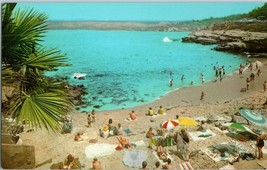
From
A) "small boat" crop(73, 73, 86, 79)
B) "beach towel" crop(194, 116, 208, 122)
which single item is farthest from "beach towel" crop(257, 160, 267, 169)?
"small boat" crop(73, 73, 86, 79)

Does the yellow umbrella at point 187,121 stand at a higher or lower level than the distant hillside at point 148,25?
lower

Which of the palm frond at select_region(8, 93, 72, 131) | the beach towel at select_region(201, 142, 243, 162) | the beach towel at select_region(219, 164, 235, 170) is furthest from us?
the beach towel at select_region(201, 142, 243, 162)

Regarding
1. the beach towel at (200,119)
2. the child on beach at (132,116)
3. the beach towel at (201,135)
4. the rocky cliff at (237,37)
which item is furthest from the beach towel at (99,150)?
the rocky cliff at (237,37)

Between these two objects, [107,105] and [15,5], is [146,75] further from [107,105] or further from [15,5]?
[15,5]

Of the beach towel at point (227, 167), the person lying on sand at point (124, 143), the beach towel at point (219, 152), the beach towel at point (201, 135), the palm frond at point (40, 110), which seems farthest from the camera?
the beach towel at point (201, 135)

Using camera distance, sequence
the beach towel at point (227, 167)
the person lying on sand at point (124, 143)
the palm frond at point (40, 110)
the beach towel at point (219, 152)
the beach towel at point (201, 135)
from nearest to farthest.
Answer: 1. the palm frond at point (40, 110)
2. the beach towel at point (227, 167)
3. the beach towel at point (219, 152)
4. the person lying on sand at point (124, 143)
5. the beach towel at point (201, 135)

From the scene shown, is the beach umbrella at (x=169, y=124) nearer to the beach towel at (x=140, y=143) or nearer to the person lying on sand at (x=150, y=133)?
the person lying on sand at (x=150, y=133)

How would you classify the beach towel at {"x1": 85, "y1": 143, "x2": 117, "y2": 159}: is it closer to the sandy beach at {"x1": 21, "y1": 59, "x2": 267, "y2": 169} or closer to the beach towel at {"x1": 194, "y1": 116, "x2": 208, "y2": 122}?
the sandy beach at {"x1": 21, "y1": 59, "x2": 267, "y2": 169}

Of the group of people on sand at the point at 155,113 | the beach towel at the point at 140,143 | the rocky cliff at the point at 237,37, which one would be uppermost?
the rocky cliff at the point at 237,37
